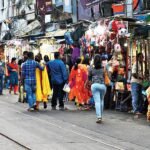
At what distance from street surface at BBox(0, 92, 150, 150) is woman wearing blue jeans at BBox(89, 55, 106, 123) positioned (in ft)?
1.36

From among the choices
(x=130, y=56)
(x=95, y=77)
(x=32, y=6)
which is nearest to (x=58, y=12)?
(x=32, y=6)

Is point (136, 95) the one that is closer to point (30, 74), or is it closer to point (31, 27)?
point (30, 74)

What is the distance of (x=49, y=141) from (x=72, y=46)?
420 inches

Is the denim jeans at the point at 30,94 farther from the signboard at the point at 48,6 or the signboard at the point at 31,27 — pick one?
the signboard at the point at 31,27

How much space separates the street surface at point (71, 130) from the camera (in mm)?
10719

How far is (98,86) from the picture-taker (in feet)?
46.7

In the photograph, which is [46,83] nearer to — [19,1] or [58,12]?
[58,12]

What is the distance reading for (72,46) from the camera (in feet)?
70.2

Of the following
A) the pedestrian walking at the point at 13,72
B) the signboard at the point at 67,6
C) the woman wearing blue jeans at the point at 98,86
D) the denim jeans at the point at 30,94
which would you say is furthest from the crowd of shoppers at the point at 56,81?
the signboard at the point at 67,6

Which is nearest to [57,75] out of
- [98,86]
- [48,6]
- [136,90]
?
[136,90]

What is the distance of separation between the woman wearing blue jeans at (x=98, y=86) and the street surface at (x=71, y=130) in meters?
0.41

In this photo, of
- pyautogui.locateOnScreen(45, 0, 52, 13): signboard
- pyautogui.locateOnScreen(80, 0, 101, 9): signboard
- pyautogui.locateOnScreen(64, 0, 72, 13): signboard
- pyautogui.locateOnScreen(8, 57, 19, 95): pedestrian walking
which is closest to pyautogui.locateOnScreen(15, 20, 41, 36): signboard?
pyautogui.locateOnScreen(45, 0, 52, 13): signboard

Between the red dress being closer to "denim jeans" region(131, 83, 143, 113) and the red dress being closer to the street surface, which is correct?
the street surface

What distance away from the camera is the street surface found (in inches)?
422
